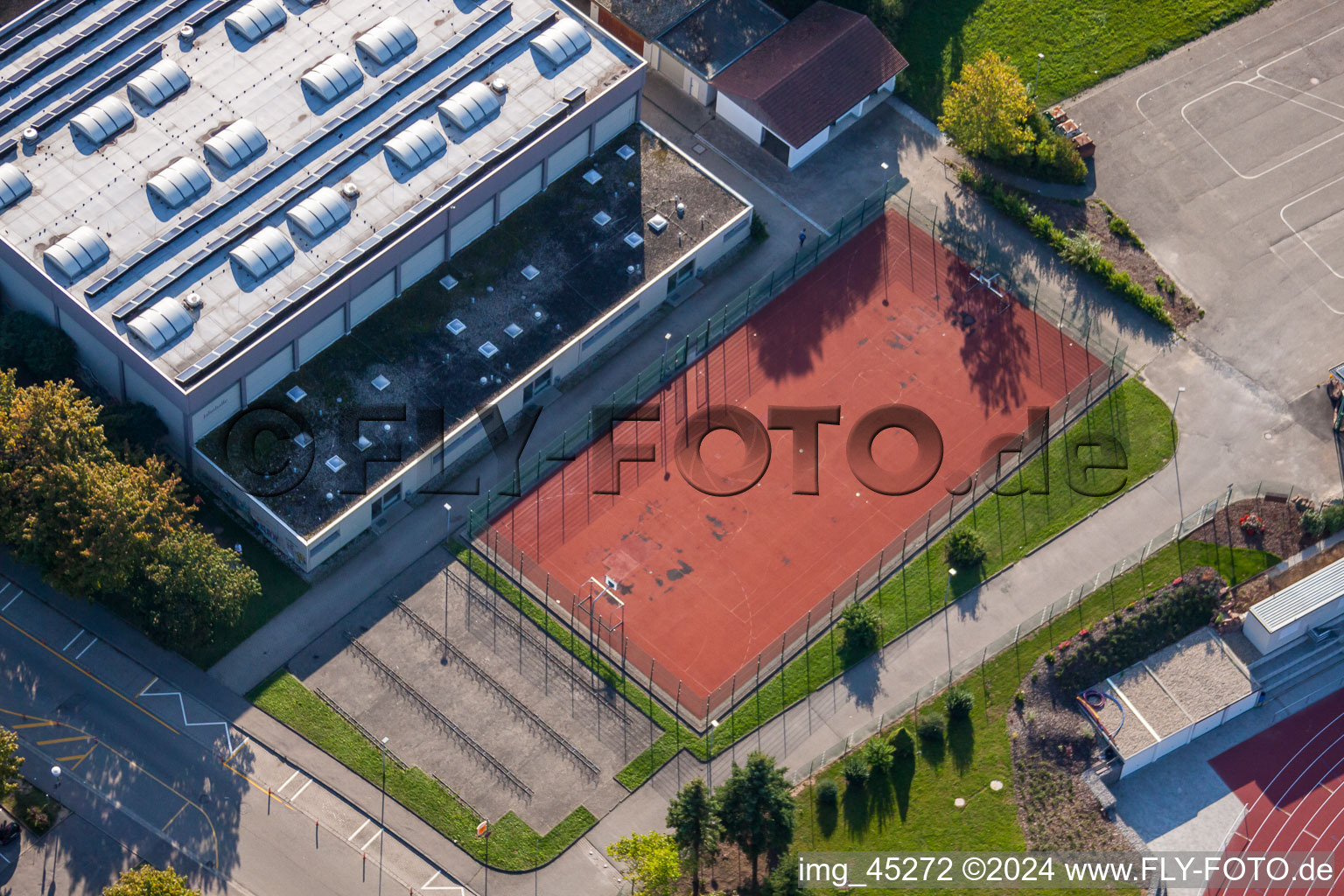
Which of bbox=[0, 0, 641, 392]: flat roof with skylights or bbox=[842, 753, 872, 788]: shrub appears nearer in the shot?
bbox=[842, 753, 872, 788]: shrub

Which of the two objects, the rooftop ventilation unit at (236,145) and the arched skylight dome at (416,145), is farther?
the arched skylight dome at (416,145)

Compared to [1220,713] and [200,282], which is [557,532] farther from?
[1220,713]

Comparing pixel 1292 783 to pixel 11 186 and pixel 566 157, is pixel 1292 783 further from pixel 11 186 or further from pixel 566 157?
pixel 11 186

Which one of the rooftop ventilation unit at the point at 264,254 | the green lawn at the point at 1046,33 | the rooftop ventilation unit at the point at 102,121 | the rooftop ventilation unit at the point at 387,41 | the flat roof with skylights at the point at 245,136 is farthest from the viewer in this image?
the green lawn at the point at 1046,33

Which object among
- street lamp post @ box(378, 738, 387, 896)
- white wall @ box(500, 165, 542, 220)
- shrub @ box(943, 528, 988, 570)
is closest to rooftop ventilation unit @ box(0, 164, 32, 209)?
white wall @ box(500, 165, 542, 220)

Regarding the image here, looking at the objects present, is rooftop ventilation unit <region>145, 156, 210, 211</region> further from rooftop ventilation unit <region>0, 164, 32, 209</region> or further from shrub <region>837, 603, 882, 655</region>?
shrub <region>837, 603, 882, 655</region>

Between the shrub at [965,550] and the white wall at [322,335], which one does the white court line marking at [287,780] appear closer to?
the white wall at [322,335]

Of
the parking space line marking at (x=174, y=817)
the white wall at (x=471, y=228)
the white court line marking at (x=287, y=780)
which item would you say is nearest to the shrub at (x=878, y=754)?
the white court line marking at (x=287, y=780)
